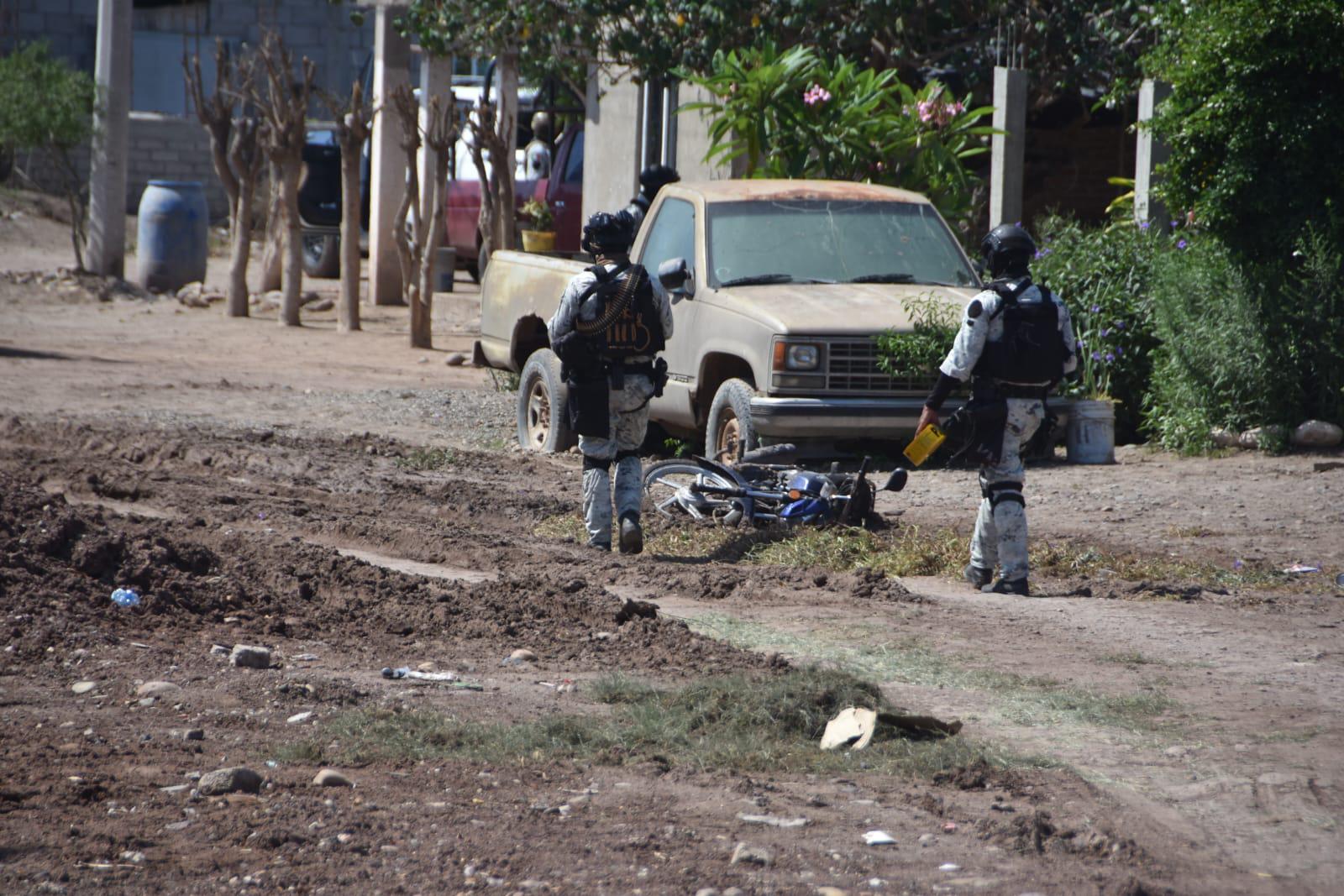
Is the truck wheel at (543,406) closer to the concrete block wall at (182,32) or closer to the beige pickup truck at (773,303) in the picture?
the beige pickup truck at (773,303)

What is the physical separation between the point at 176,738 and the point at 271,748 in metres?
0.30

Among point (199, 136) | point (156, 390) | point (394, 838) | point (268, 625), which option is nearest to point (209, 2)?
point (199, 136)

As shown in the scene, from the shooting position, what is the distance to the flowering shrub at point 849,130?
502 inches

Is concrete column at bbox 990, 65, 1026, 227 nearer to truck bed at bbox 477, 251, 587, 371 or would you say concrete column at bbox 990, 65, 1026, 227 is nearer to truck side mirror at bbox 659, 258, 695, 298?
truck bed at bbox 477, 251, 587, 371

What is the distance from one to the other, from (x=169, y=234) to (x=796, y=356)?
15078 mm

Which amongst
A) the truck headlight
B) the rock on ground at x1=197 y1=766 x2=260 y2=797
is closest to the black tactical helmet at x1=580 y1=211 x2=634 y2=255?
the truck headlight

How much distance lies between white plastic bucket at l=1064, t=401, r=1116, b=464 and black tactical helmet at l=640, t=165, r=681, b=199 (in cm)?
340

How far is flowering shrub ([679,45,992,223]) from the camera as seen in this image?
12750 mm

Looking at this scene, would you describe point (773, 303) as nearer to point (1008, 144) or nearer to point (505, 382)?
point (1008, 144)

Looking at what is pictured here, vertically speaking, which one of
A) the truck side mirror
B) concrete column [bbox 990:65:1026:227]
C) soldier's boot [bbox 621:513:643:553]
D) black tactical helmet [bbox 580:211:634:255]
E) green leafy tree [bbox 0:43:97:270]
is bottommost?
soldier's boot [bbox 621:513:643:553]

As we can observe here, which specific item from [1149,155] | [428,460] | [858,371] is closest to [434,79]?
[1149,155]

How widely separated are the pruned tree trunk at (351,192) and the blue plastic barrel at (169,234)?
4322 millimetres

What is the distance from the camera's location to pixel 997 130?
12992mm

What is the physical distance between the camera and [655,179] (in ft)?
38.3
